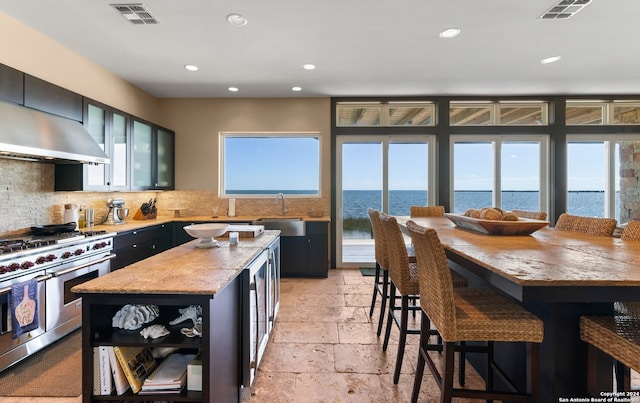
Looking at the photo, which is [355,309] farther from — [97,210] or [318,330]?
[97,210]

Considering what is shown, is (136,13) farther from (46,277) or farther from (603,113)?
(603,113)

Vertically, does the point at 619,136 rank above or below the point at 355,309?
above

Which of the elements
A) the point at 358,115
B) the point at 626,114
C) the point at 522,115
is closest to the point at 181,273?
the point at 358,115

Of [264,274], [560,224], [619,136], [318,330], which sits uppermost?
[619,136]

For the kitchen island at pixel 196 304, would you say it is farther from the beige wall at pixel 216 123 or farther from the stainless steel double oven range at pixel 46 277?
the beige wall at pixel 216 123

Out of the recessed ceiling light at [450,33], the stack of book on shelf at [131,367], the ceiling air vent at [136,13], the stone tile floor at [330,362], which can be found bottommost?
the stone tile floor at [330,362]

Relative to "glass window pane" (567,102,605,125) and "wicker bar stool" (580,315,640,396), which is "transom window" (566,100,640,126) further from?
"wicker bar stool" (580,315,640,396)

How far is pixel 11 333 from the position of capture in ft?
6.82

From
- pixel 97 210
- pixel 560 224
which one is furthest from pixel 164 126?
pixel 560 224

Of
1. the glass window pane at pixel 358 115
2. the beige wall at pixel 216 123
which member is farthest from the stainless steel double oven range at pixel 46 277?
the glass window pane at pixel 358 115

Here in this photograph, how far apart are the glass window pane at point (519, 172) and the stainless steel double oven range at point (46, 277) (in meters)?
5.78

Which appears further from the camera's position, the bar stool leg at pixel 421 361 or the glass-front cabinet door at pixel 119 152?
the glass-front cabinet door at pixel 119 152

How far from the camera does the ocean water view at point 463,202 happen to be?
4.91 meters

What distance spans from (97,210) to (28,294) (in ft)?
6.00
